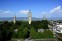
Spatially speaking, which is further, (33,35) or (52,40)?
(33,35)

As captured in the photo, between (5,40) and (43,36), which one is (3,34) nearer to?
(5,40)

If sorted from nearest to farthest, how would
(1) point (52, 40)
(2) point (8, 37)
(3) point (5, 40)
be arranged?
(1) point (52, 40) < (3) point (5, 40) < (2) point (8, 37)

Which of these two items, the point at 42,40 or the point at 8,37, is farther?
the point at 8,37

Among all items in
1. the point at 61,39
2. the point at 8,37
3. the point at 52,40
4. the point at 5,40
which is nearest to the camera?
the point at 61,39

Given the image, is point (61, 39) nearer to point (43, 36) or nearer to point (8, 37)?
point (43, 36)

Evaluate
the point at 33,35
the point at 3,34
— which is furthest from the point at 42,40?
the point at 3,34

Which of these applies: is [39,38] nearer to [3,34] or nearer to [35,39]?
[35,39]

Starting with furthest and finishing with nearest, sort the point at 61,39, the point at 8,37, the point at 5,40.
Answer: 1. the point at 8,37
2. the point at 5,40
3. the point at 61,39

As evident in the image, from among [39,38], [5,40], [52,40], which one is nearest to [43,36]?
[39,38]

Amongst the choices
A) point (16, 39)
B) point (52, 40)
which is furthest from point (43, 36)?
point (16, 39)
